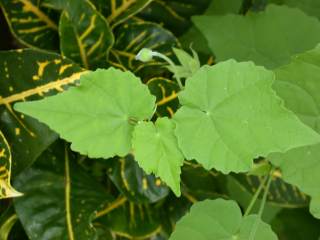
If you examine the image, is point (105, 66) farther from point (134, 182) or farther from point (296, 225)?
point (296, 225)

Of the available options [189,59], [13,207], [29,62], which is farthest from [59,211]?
→ [189,59]

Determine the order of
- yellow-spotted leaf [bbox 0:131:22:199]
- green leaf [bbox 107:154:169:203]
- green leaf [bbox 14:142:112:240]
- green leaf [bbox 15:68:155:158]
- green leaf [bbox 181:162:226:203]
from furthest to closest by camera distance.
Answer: green leaf [bbox 181:162:226:203] < green leaf [bbox 107:154:169:203] < green leaf [bbox 14:142:112:240] < yellow-spotted leaf [bbox 0:131:22:199] < green leaf [bbox 15:68:155:158]

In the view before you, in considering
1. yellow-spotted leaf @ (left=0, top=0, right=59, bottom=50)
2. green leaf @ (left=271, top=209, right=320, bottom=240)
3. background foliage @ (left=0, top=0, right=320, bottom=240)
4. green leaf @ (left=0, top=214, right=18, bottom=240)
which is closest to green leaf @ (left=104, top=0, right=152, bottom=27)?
background foliage @ (left=0, top=0, right=320, bottom=240)

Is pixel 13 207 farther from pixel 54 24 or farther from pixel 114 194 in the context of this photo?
pixel 54 24

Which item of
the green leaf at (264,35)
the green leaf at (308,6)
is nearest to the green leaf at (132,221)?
the green leaf at (264,35)

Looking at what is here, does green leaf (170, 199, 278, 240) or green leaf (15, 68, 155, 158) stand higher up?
green leaf (15, 68, 155, 158)

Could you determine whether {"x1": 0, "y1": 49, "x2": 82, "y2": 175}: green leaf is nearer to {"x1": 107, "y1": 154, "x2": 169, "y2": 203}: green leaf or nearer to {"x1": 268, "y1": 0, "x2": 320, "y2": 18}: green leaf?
{"x1": 107, "y1": 154, "x2": 169, "y2": 203}: green leaf
